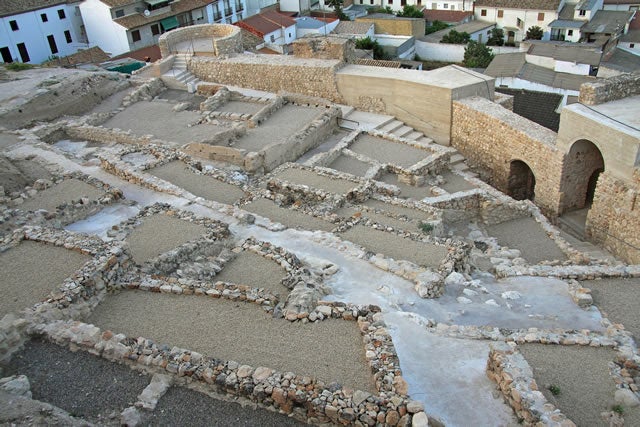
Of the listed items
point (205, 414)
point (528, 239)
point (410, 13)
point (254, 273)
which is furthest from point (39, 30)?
point (205, 414)

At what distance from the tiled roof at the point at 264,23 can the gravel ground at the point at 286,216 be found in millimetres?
27346

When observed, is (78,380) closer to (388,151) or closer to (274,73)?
(388,151)

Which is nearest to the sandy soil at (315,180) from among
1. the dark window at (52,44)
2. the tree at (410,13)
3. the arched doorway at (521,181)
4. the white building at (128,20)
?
the arched doorway at (521,181)

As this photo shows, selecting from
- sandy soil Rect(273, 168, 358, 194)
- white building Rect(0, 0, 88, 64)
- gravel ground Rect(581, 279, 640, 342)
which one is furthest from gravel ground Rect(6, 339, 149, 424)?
white building Rect(0, 0, 88, 64)

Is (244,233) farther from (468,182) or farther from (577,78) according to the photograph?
(577,78)

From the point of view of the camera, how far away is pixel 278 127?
16734 mm

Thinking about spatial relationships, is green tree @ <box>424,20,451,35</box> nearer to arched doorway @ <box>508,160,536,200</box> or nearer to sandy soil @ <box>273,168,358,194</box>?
arched doorway @ <box>508,160,536,200</box>

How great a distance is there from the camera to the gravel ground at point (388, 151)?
49.8 feet

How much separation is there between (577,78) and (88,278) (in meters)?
29.3

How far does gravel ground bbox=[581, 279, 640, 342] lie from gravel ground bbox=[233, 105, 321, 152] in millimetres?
9476

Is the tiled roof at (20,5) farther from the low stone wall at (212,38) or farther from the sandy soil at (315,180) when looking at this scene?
the sandy soil at (315,180)

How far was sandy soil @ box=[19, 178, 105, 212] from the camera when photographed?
11477 mm

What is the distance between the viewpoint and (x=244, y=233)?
10586 millimetres

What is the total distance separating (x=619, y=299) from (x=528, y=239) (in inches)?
164
